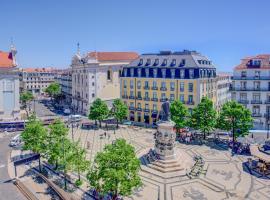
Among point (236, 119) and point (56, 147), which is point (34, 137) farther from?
point (236, 119)

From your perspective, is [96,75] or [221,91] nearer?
[221,91]

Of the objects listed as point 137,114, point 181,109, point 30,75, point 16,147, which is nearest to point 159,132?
point 181,109

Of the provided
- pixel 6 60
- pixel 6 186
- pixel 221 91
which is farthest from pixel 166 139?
pixel 6 60

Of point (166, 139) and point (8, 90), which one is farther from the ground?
point (8, 90)

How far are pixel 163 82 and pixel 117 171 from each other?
48.2 meters

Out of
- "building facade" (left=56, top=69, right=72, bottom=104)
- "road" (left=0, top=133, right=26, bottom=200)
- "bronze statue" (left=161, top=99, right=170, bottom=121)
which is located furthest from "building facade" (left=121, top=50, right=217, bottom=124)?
"building facade" (left=56, top=69, right=72, bottom=104)

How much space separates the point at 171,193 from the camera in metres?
37.0

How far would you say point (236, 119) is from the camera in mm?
55406

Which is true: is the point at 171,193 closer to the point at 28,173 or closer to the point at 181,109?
the point at 28,173

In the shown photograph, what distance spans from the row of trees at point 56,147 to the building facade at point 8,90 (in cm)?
4019

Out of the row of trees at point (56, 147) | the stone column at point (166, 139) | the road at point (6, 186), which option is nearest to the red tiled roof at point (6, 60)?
the road at point (6, 186)

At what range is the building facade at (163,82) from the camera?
71500mm

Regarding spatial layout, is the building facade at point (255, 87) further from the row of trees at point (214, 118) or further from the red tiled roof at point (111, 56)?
the red tiled roof at point (111, 56)

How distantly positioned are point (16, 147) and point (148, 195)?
33589mm
